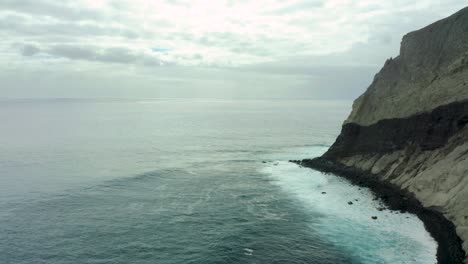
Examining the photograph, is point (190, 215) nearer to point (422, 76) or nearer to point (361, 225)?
point (361, 225)

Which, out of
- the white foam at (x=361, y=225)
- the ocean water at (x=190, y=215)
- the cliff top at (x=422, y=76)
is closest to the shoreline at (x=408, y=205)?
the white foam at (x=361, y=225)

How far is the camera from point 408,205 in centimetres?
5569

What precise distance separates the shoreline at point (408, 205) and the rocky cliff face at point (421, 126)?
0.45m

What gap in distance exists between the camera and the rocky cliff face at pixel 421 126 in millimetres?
54562

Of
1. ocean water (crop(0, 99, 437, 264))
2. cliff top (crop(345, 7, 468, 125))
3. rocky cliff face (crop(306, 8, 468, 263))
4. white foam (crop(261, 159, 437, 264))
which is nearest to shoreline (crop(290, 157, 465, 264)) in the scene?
rocky cliff face (crop(306, 8, 468, 263))

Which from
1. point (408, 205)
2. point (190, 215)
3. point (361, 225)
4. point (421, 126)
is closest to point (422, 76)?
point (421, 126)

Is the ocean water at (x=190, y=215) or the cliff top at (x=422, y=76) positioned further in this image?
the cliff top at (x=422, y=76)

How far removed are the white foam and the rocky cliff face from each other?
12.5ft

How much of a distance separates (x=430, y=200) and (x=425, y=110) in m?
19.5

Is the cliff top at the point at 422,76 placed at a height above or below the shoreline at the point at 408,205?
above

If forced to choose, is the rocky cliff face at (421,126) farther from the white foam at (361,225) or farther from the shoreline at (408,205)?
the white foam at (361,225)

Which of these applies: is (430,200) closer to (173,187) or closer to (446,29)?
(446,29)

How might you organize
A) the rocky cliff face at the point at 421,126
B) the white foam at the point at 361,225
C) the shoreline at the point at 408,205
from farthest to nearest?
the rocky cliff face at the point at 421,126
the white foam at the point at 361,225
the shoreline at the point at 408,205

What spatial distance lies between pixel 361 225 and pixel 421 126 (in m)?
25.8
